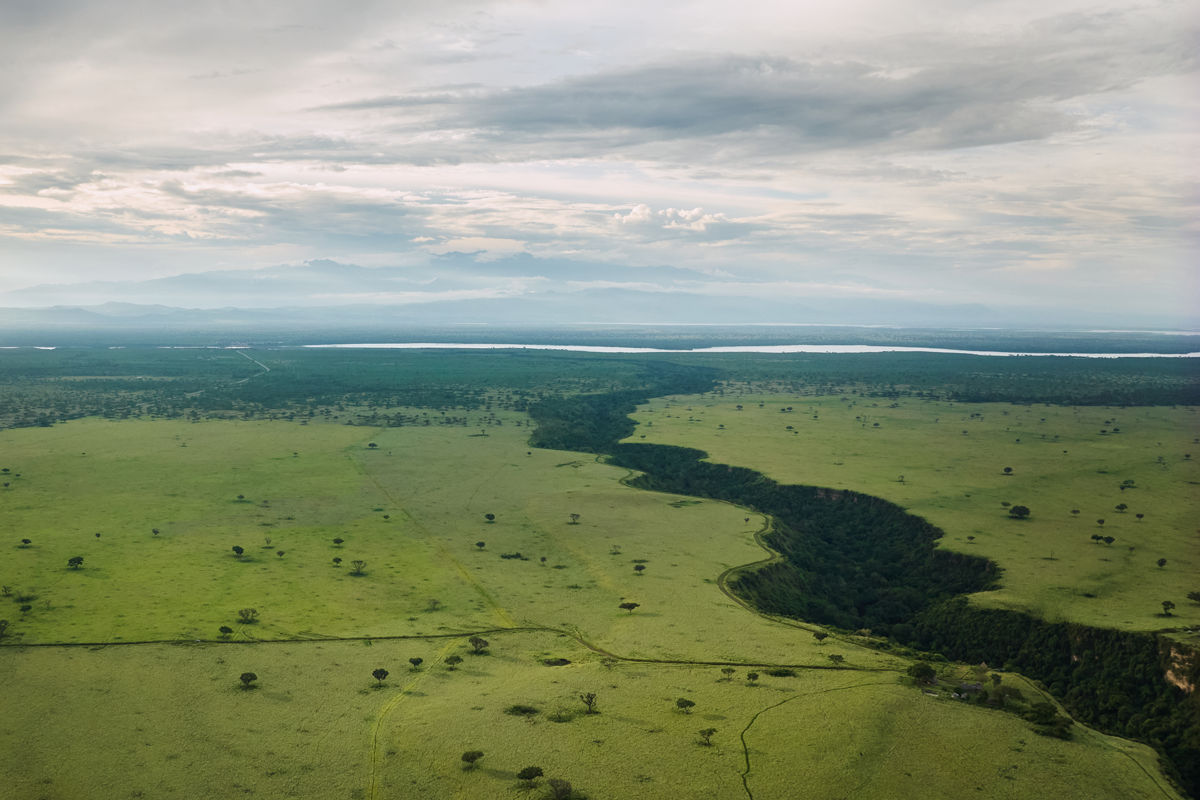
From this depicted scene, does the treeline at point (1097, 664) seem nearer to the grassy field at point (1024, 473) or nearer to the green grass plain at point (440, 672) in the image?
the grassy field at point (1024, 473)

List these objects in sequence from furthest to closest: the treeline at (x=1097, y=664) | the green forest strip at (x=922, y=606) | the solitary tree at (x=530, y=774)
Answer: the green forest strip at (x=922, y=606), the treeline at (x=1097, y=664), the solitary tree at (x=530, y=774)

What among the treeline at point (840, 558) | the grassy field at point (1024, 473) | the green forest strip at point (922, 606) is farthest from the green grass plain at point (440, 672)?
the grassy field at point (1024, 473)

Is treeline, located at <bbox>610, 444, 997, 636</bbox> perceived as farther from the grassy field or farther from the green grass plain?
the green grass plain

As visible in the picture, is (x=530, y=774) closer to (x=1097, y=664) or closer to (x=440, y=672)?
(x=440, y=672)

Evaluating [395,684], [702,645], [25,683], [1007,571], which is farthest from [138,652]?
[1007,571]

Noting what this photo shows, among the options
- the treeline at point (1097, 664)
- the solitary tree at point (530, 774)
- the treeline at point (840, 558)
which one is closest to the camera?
the solitary tree at point (530, 774)
